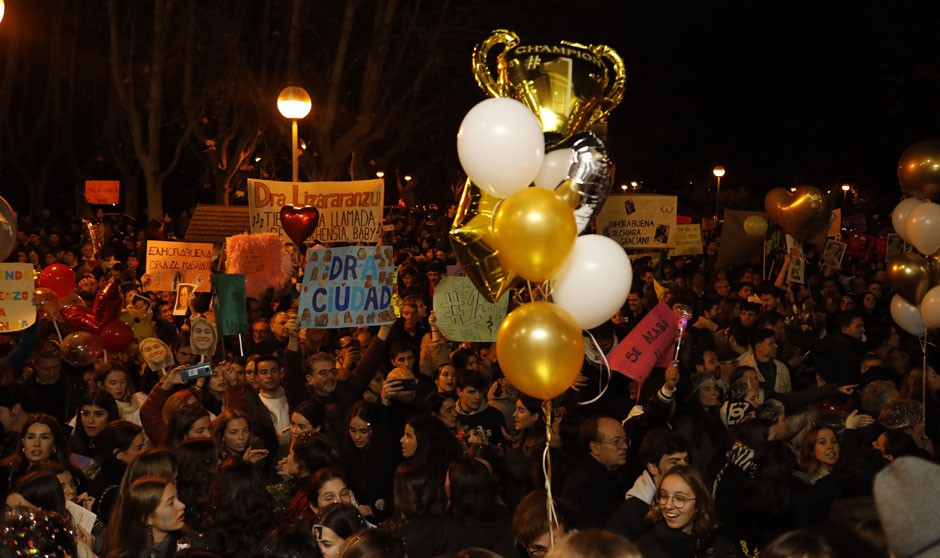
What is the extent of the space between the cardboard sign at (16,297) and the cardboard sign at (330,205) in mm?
4130

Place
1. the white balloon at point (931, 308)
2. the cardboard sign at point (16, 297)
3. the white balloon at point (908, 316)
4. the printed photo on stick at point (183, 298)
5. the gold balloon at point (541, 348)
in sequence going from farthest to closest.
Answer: the printed photo on stick at point (183, 298)
the white balloon at point (908, 316)
the cardboard sign at point (16, 297)
the white balloon at point (931, 308)
the gold balloon at point (541, 348)

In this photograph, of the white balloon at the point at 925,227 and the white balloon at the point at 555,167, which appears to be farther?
the white balloon at the point at 925,227

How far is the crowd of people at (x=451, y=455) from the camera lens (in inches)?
191

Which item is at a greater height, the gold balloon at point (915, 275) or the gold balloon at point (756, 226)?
the gold balloon at point (756, 226)

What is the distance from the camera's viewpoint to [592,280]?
488 cm

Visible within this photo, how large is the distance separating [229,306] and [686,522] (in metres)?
5.39

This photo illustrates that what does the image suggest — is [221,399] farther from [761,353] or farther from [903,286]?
[903,286]

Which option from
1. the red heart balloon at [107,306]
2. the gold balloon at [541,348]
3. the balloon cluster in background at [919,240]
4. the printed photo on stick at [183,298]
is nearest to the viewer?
the gold balloon at [541,348]

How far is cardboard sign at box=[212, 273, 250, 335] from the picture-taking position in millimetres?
9297

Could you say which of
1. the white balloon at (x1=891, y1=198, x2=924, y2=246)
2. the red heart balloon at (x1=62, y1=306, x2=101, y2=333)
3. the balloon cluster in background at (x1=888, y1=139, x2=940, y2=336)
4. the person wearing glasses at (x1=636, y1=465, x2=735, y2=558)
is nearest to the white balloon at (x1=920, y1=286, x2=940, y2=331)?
the balloon cluster in background at (x1=888, y1=139, x2=940, y2=336)

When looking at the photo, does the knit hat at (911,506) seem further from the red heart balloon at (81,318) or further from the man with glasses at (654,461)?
the red heart balloon at (81,318)

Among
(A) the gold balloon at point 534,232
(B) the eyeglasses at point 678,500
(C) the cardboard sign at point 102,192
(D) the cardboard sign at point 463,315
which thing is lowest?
(B) the eyeglasses at point 678,500

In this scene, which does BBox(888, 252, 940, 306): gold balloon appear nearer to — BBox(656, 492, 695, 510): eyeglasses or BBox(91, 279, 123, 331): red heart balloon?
BBox(656, 492, 695, 510): eyeglasses

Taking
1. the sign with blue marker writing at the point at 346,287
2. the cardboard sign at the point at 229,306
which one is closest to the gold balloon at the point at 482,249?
the sign with blue marker writing at the point at 346,287
